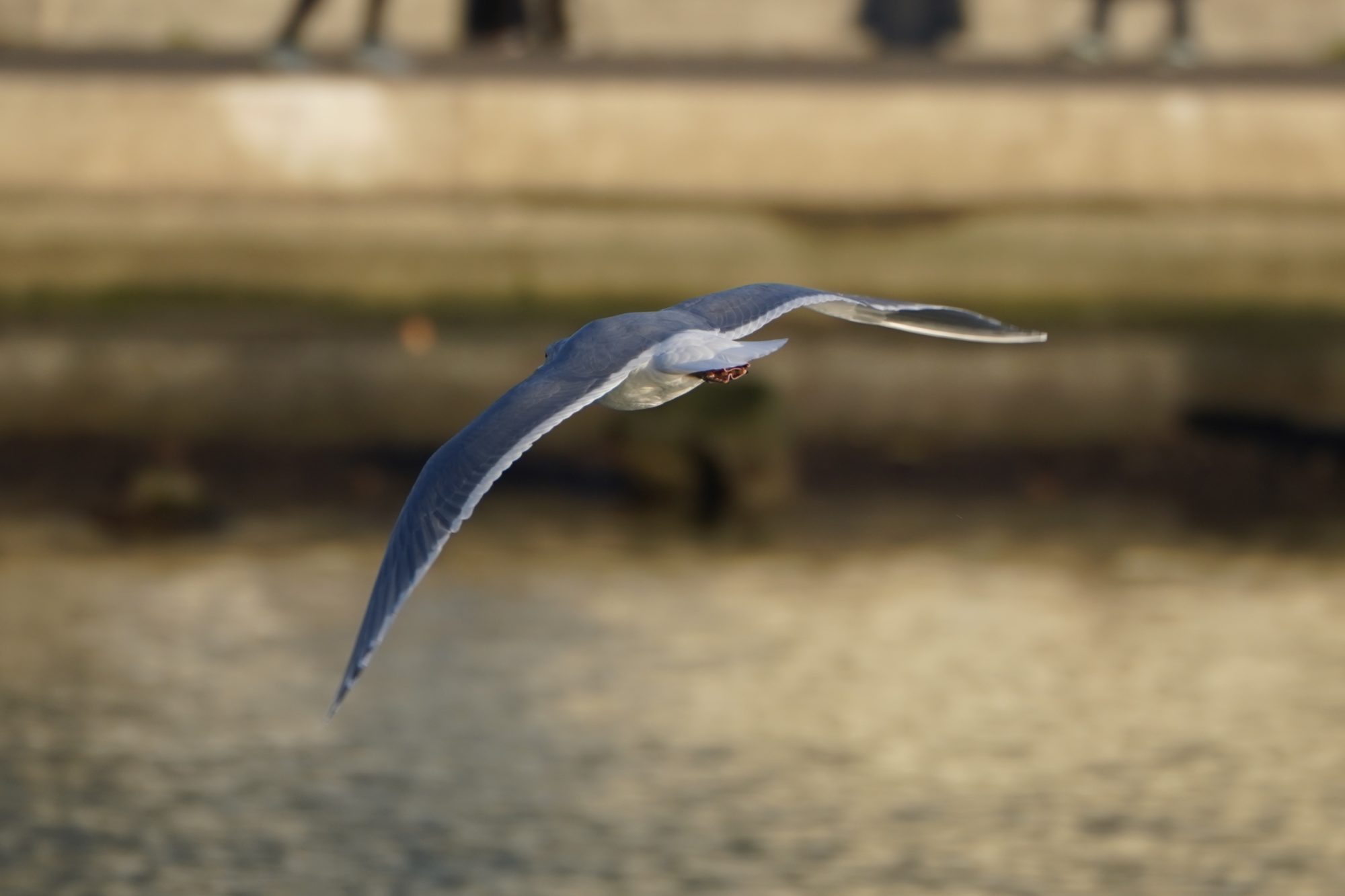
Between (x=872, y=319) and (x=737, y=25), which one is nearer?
(x=872, y=319)

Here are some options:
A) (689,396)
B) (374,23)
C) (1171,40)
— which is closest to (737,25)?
(1171,40)

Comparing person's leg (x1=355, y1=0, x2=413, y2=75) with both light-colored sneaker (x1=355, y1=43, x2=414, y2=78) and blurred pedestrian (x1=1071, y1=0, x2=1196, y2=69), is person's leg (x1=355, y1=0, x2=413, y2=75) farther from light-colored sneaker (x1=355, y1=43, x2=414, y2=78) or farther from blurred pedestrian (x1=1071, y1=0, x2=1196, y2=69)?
blurred pedestrian (x1=1071, y1=0, x2=1196, y2=69)

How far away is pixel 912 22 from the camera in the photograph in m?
21.5

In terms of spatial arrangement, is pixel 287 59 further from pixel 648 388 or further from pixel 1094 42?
pixel 648 388

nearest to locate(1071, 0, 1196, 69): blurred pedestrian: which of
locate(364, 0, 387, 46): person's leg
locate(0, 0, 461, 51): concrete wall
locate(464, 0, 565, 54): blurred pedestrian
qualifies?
locate(464, 0, 565, 54): blurred pedestrian

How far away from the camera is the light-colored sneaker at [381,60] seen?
653 inches

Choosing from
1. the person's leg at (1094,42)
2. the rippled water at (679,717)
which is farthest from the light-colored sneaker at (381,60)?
the person's leg at (1094,42)

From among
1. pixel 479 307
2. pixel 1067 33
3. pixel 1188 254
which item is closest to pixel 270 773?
pixel 479 307

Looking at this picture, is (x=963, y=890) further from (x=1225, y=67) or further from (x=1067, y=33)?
(x=1067, y=33)

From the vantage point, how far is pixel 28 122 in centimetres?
1591

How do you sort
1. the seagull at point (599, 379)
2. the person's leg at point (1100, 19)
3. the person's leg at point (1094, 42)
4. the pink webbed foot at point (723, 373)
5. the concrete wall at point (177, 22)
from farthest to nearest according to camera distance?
1. the concrete wall at point (177, 22)
2. the person's leg at point (1100, 19)
3. the person's leg at point (1094, 42)
4. the pink webbed foot at point (723, 373)
5. the seagull at point (599, 379)

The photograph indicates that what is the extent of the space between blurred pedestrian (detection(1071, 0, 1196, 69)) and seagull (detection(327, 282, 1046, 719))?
11495 millimetres

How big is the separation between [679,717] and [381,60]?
18.4 feet

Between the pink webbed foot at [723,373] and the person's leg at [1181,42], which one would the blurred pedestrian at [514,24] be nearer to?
the person's leg at [1181,42]
